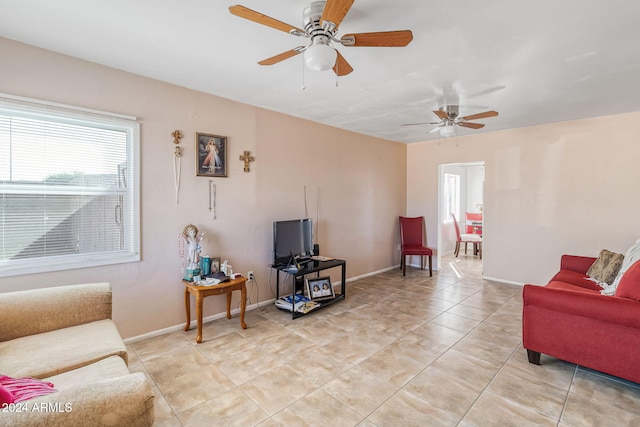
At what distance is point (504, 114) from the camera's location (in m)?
3.96

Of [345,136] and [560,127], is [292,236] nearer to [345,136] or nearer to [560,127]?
[345,136]

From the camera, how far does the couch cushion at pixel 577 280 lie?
3.15m

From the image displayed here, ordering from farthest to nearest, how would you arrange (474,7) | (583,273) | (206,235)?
(583,273), (206,235), (474,7)

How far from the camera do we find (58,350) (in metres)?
1.74

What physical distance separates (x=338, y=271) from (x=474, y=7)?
3.83m

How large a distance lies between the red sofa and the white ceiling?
6.26 ft

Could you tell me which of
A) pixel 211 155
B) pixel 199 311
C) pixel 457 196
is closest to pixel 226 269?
pixel 199 311

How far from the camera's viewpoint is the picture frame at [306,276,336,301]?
382 cm

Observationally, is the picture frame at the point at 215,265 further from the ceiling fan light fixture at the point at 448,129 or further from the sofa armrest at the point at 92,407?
the ceiling fan light fixture at the point at 448,129

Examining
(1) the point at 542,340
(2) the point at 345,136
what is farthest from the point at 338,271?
(1) the point at 542,340

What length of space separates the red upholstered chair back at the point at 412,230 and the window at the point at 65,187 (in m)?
4.54

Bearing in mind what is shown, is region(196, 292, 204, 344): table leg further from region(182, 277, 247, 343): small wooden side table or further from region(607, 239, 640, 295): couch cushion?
region(607, 239, 640, 295): couch cushion

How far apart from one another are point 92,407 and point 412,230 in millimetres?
5484

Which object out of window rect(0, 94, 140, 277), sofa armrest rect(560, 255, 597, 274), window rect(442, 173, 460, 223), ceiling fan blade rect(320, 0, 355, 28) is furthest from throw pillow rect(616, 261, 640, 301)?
window rect(442, 173, 460, 223)
